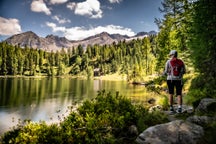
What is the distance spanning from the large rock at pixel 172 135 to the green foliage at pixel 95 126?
3.41 feet

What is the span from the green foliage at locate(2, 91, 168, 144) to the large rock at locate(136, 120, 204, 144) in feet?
3.41

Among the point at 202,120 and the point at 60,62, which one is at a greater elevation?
the point at 60,62

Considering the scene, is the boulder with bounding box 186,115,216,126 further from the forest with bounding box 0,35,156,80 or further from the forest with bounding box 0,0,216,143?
the forest with bounding box 0,35,156,80

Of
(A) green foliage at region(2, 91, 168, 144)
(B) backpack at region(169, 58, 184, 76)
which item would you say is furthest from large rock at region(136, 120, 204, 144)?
(B) backpack at region(169, 58, 184, 76)

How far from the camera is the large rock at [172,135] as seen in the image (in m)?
6.64

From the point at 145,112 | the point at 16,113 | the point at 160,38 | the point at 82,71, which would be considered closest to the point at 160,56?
the point at 160,38

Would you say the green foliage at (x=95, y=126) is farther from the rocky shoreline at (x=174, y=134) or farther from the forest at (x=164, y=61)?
the rocky shoreline at (x=174, y=134)

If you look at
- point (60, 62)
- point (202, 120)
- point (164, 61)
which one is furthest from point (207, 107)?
point (60, 62)

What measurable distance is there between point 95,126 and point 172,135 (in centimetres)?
240

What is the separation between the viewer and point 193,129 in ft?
23.8

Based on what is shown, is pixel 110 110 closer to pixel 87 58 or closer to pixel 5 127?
pixel 5 127

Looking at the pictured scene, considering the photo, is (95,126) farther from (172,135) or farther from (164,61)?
(164,61)

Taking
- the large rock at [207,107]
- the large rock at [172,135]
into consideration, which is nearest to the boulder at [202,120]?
the large rock at [172,135]

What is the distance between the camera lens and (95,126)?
7.70 metres
